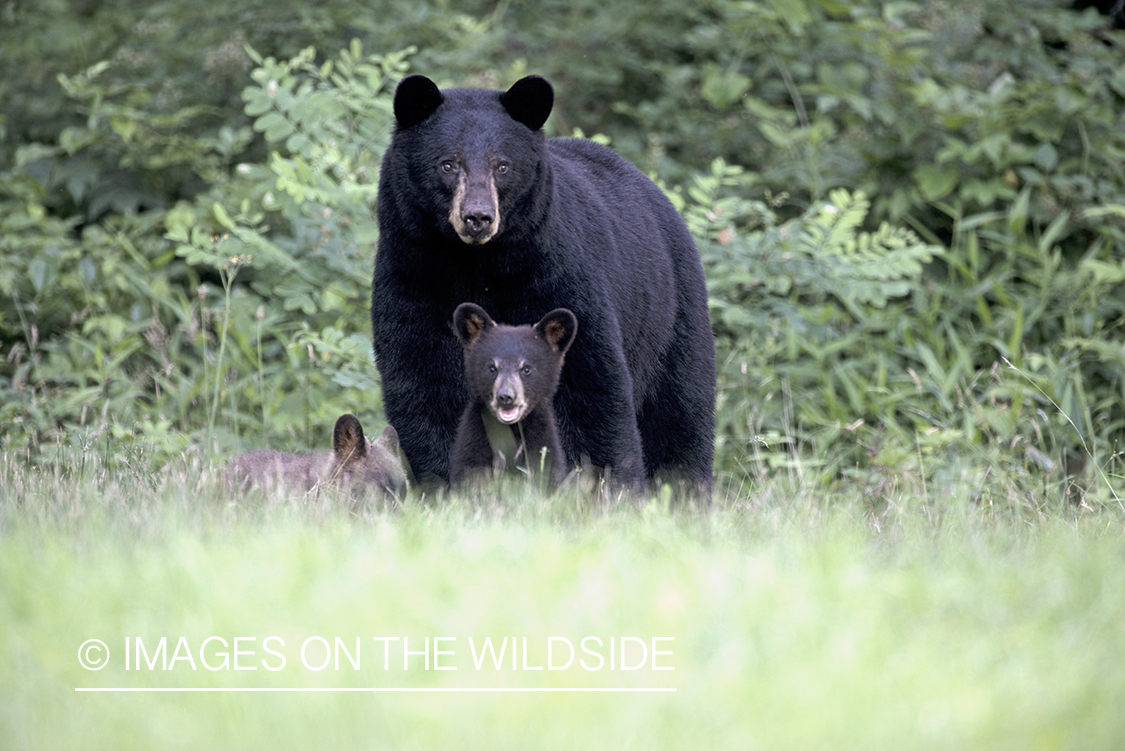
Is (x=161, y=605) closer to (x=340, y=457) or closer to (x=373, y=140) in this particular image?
(x=340, y=457)

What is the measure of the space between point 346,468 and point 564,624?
2.15 m

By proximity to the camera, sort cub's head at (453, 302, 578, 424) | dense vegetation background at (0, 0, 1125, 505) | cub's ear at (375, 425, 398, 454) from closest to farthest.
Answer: cub's head at (453, 302, 578, 424) → cub's ear at (375, 425, 398, 454) → dense vegetation background at (0, 0, 1125, 505)

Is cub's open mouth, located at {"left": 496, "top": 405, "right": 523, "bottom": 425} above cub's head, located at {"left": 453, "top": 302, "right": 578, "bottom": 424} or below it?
below

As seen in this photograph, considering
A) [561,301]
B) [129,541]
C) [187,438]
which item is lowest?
[187,438]

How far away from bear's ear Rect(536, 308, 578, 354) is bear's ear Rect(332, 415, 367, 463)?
869mm

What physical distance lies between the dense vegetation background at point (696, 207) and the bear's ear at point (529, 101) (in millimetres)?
1564

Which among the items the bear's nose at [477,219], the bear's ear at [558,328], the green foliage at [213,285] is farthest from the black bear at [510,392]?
the green foliage at [213,285]

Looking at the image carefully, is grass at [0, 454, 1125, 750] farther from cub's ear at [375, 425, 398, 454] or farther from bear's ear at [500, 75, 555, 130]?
bear's ear at [500, 75, 555, 130]

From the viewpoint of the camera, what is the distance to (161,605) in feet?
9.02

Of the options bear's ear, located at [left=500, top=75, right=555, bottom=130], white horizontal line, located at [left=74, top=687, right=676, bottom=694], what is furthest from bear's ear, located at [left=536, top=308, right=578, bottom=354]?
white horizontal line, located at [left=74, top=687, right=676, bottom=694]

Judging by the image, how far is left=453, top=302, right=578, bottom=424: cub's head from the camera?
13.5 ft

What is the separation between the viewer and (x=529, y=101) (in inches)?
172

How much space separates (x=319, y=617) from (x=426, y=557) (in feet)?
1.31

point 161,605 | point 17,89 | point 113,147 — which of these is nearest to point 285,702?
point 161,605
